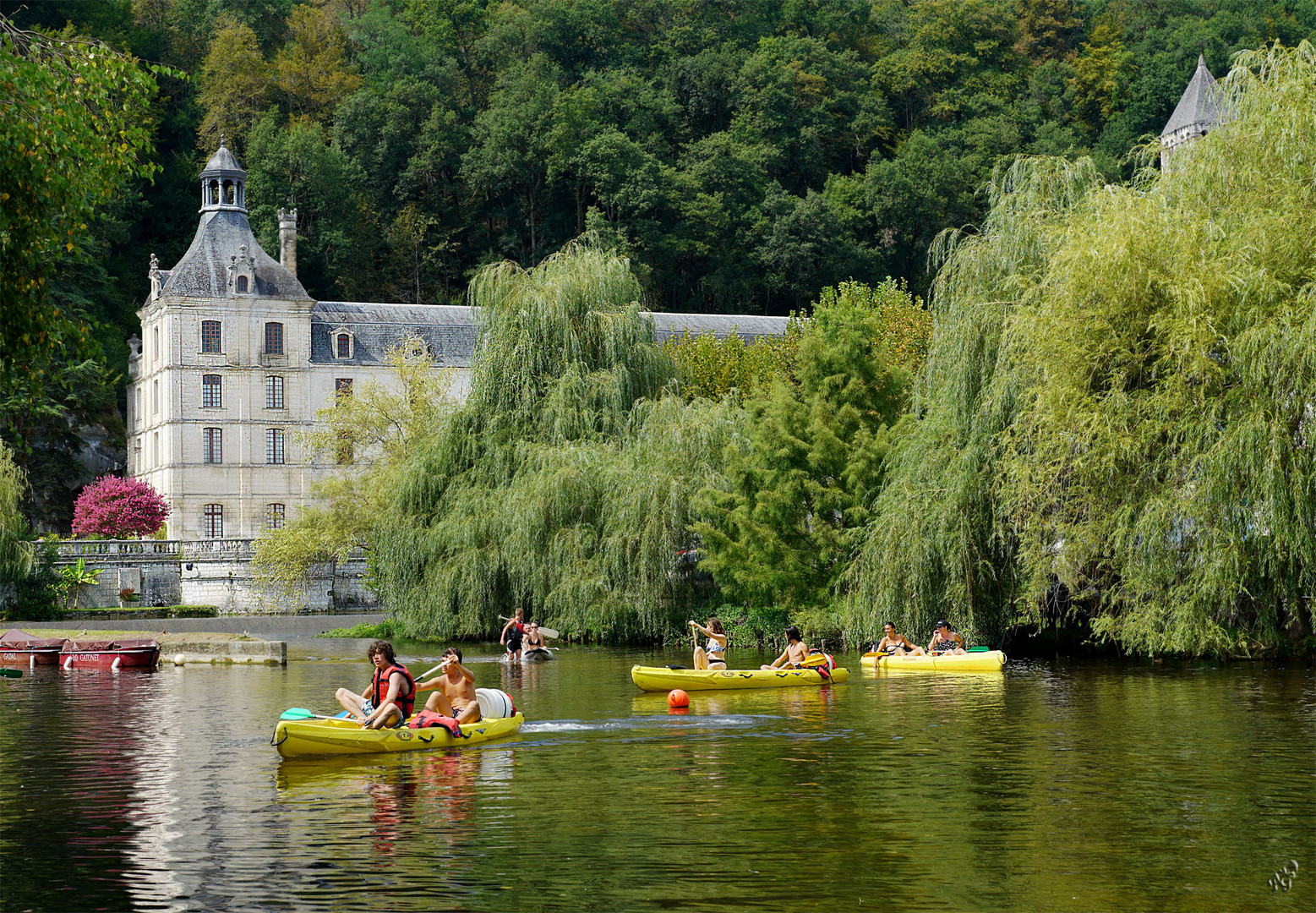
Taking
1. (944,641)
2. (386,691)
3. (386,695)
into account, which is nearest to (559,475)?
(944,641)

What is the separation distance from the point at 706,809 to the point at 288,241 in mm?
64619

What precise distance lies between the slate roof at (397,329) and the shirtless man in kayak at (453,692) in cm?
5071

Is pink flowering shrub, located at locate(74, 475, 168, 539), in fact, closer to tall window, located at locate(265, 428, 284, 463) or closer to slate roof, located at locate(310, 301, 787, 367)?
tall window, located at locate(265, 428, 284, 463)

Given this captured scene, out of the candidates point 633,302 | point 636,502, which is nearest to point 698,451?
point 636,502

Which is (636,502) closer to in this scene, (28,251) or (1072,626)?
(1072,626)

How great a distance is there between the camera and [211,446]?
66250 millimetres

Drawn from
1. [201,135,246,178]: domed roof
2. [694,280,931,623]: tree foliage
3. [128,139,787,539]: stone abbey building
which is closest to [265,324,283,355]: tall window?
A: [128,139,787,539]: stone abbey building

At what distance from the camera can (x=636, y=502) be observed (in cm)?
3306

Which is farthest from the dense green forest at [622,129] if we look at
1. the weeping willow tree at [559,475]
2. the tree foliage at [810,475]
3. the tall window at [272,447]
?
the tree foliage at [810,475]

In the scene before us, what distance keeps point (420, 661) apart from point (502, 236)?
A: 5691 centimetres

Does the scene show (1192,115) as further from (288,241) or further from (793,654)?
(793,654)

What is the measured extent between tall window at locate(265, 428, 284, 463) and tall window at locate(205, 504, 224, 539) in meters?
3.07

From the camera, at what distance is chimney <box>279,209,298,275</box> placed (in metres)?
72.5

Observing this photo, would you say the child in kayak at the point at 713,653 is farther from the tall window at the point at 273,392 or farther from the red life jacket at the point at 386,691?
the tall window at the point at 273,392
